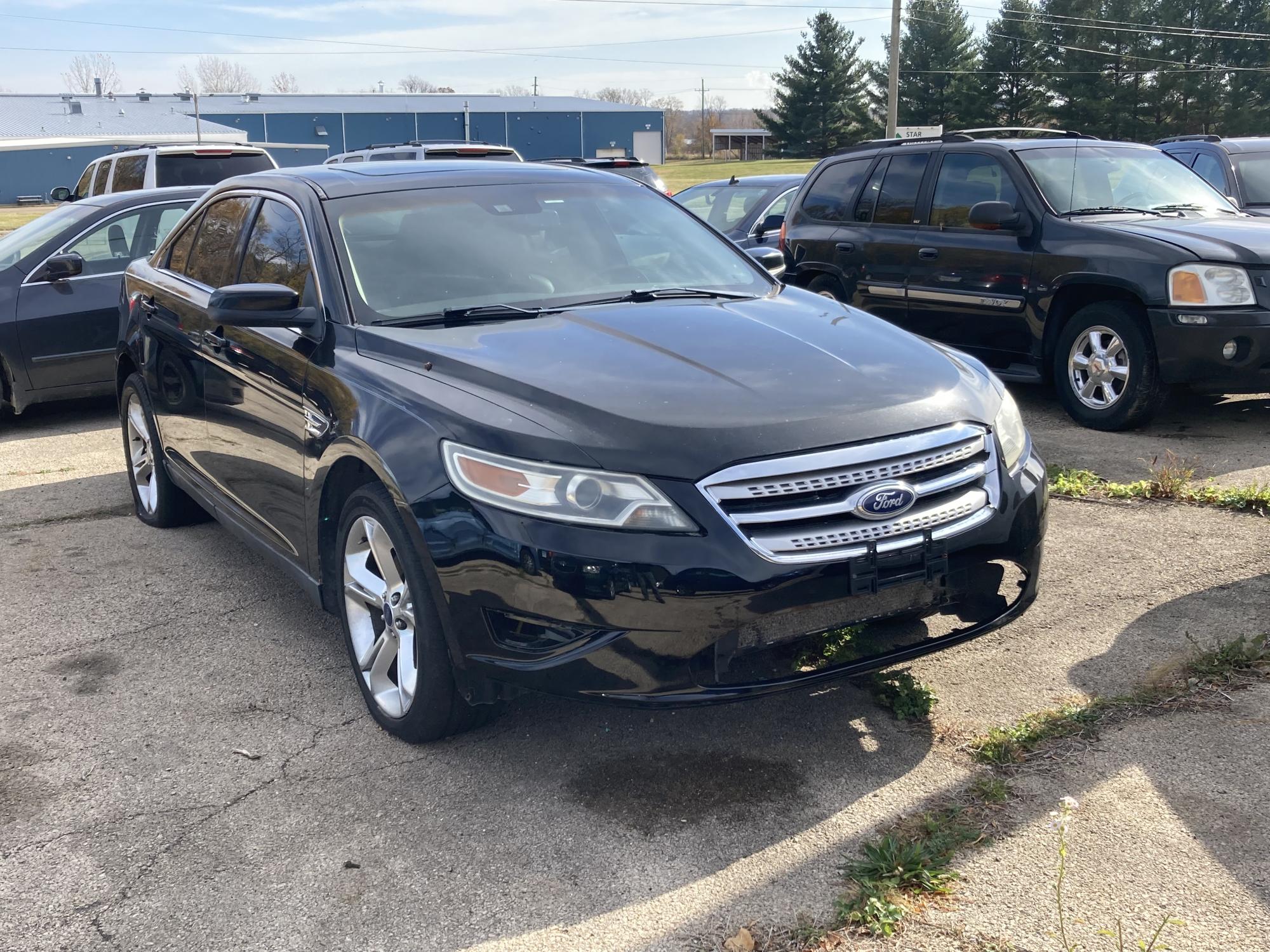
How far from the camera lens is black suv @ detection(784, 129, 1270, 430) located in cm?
683

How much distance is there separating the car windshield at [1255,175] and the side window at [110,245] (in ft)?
30.5

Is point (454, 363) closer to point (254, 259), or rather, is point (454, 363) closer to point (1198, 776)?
point (254, 259)

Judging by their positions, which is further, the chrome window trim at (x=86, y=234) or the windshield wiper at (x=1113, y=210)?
the chrome window trim at (x=86, y=234)

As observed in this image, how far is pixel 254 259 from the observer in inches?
185

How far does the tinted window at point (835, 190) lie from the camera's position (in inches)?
362

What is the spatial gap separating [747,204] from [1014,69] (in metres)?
52.6

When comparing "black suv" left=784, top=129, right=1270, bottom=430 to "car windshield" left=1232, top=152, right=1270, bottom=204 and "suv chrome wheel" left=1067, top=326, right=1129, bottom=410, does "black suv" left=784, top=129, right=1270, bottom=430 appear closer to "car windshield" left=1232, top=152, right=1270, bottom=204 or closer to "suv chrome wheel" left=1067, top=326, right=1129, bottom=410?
"suv chrome wheel" left=1067, top=326, right=1129, bottom=410

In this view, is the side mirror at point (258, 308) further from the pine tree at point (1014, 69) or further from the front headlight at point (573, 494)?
the pine tree at point (1014, 69)

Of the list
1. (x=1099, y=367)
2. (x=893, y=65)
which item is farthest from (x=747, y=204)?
(x=893, y=65)

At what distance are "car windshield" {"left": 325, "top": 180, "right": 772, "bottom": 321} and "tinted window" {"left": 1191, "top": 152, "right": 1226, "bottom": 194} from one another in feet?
25.1

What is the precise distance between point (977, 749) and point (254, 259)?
3264mm

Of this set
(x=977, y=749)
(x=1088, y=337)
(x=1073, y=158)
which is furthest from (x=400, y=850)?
(x=1073, y=158)

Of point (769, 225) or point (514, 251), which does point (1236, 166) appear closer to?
point (769, 225)

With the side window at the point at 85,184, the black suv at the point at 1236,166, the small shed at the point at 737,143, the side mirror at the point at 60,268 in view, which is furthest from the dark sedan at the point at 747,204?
the small shed at the point at 737,143
